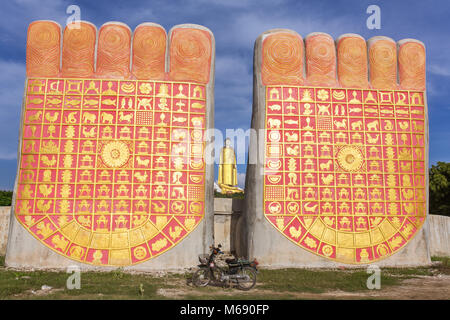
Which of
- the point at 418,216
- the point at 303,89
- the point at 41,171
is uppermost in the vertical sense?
the point at 303,89

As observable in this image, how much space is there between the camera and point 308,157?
11.2 m

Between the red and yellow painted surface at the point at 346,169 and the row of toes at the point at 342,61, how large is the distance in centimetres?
33

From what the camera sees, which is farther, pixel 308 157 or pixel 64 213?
pixel 308 157

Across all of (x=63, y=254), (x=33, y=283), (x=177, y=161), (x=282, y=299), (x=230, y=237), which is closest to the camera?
(x=282, y=299)

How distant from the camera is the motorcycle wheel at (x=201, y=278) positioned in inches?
326

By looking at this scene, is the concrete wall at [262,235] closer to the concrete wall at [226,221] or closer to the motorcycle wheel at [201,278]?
the concrete wall at [226,221]

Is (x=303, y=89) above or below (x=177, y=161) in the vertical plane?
above

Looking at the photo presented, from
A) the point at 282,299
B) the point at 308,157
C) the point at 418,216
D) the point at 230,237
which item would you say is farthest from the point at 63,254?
the point at 418,216

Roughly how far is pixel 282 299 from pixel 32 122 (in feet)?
28.9

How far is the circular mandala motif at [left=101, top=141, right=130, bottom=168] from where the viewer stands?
35.0ft

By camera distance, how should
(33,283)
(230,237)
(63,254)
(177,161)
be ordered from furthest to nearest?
(230,237) → (177,161) → (63,254) → (33,283)

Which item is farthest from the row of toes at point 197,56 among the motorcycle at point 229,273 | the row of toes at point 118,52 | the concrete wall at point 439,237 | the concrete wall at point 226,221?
the motorcycle at point 229,273

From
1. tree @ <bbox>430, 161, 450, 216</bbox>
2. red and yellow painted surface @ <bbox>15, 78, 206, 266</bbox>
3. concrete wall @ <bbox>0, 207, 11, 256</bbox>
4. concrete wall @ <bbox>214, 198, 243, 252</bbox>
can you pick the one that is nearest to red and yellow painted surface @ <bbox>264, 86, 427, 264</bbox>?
concrete wall @ <bbox>214, 198, 243, 252</bbox>

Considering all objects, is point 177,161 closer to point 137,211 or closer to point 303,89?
point 137,211
